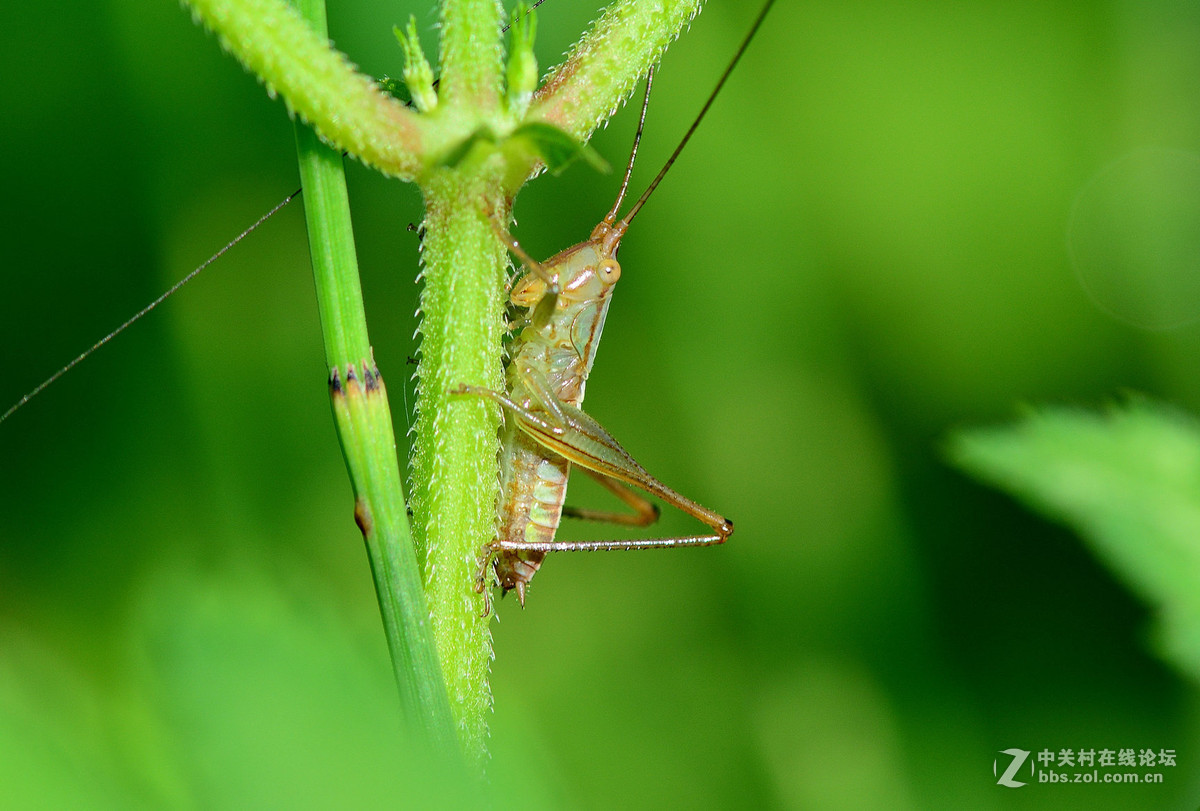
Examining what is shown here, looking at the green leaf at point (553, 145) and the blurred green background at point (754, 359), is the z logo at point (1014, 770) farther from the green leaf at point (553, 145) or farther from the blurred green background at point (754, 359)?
the green leaf at point (553, 145)

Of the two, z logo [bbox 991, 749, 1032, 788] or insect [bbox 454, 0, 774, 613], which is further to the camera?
z logo [bbox 991, 749, 1032, 788]

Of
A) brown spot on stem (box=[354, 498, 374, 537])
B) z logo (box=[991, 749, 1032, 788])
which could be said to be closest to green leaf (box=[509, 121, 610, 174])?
brown spot on stem (box=[354, 498, 374, 537])

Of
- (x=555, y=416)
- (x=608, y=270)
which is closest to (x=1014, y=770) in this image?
(x=555, y=416)

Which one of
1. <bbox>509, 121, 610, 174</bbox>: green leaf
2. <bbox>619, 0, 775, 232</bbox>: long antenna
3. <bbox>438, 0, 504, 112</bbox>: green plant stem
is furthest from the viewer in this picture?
<bbox>619, 0, 775, 232</bbox>: long antenna

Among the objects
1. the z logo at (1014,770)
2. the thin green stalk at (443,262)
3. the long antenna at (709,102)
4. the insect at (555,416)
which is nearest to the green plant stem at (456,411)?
the thin green stalk at (443,262)

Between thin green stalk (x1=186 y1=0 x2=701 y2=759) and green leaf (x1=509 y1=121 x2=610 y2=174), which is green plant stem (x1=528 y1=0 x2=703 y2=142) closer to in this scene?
thin green stalk (x1=186 y1=0 x2=701 y2=759)

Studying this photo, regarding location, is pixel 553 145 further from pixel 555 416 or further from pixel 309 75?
pixel 555 416
